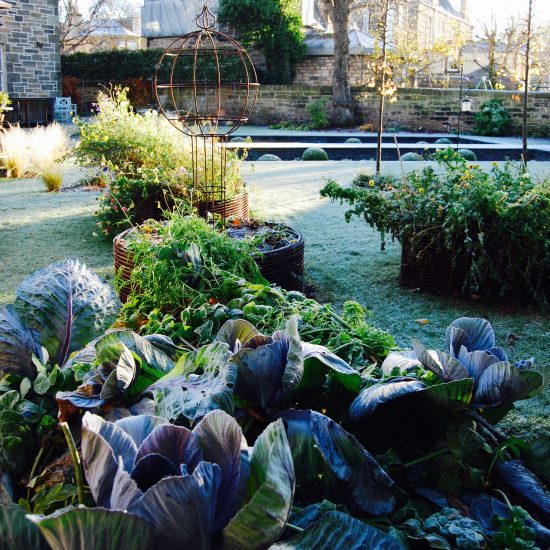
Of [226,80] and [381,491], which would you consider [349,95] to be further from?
[381,491]

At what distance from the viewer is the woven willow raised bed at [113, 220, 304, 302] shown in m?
3.39

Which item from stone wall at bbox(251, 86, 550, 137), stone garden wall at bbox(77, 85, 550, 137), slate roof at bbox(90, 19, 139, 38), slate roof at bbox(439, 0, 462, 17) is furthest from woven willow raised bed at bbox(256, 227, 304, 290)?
slate roof at bbox(439, 0, 462, 17)

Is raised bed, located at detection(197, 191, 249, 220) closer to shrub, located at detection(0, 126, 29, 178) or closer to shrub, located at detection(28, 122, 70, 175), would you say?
shrub, located at detection(28, 122, 70, 175)

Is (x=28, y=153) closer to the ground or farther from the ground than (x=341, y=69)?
closer to the ground

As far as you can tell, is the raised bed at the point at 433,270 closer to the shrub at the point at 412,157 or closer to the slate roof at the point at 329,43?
the shrub at the point at 412,157

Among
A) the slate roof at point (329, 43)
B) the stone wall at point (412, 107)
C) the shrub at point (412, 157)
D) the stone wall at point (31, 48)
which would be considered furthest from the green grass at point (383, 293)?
the slate roof at point (329, 43)

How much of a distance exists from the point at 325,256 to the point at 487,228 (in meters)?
1.45

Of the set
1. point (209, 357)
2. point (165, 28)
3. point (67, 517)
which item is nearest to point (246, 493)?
point (67, 517)

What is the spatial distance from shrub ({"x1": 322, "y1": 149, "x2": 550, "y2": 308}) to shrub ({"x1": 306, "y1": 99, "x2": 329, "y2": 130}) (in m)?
15.1

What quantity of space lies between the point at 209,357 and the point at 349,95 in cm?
1882

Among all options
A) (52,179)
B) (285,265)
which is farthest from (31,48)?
(285,265)

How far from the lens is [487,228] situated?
3635 mm

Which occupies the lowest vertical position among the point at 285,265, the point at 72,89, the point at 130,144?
the point at 285,265

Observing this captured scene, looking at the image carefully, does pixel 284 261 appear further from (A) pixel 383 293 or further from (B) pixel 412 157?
(B) pixel 412 157
